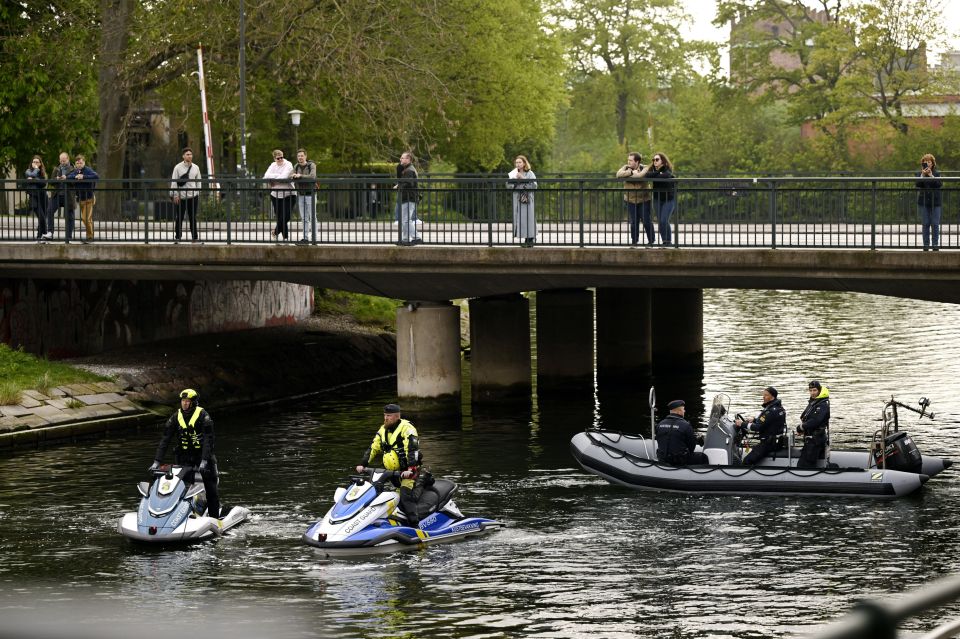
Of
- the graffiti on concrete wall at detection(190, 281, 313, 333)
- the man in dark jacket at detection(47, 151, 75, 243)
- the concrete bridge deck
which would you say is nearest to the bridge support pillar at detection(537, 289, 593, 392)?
the concrete bridge deck

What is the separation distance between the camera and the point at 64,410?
99.8ft

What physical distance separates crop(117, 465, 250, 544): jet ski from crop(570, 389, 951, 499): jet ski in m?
7.09

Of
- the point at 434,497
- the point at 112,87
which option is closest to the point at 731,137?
the point at 112,87

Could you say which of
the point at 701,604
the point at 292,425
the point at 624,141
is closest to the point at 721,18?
the point at 624,141

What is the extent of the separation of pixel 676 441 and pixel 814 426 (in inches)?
85.2

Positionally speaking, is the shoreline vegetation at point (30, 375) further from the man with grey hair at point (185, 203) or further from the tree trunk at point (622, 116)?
the tree trunk at point (622, 116)

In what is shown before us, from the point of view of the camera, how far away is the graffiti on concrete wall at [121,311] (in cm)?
3441

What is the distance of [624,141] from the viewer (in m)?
96.1

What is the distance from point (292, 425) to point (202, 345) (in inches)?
295

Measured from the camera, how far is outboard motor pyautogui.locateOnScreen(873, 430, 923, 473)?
22.7 meters

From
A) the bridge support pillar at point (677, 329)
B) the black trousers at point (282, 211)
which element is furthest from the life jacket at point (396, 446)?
the bridge support pillar at point (677, 329)

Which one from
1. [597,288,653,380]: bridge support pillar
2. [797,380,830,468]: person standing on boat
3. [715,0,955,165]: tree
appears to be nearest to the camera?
[797,380,830,468]: person standing on boat

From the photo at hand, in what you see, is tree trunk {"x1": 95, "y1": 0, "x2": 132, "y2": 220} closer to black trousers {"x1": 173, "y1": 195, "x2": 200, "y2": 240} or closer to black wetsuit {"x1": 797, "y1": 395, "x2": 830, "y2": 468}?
black trousers {"x1": 173, "y1": 195, "x2": 200, "y2": 240}

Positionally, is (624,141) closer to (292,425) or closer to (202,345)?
(202,345)
